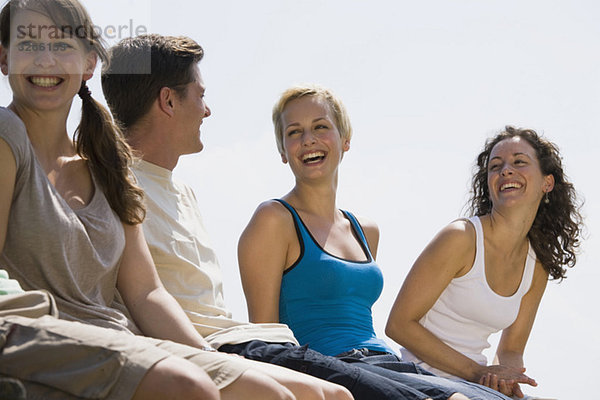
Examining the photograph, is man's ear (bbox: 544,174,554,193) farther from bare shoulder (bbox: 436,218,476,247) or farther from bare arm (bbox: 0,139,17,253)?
bare arm (bbox: 0,139,17,253)

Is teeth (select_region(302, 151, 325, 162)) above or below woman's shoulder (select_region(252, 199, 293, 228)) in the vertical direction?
above

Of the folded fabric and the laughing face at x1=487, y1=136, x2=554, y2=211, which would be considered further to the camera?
the laughing face at x1=487, y1=136, x2=554, y2=211

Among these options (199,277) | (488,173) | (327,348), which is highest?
(488,173)

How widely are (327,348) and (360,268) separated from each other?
1.34 feet

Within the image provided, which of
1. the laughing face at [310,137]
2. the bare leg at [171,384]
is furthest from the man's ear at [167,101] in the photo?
the bare leg at [171,384]

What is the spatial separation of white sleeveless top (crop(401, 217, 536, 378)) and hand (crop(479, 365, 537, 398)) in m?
0.18

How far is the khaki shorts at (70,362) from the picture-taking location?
6.22ft

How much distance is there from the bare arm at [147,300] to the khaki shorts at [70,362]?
0.87 m

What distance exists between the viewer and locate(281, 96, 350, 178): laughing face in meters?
4.05

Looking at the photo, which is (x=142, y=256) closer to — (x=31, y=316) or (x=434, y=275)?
(x=31, y=316)

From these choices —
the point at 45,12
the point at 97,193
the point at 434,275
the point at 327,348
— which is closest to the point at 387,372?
the point at 327,348

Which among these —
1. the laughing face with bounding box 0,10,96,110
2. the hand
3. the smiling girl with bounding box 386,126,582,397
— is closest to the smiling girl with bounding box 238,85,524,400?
the hand

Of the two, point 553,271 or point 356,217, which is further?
point 553,271

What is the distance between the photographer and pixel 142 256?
2887mm
